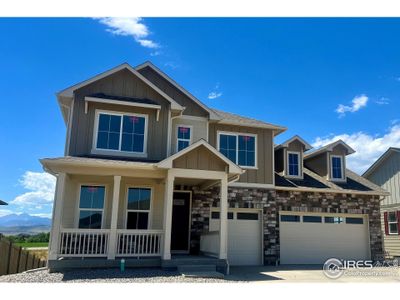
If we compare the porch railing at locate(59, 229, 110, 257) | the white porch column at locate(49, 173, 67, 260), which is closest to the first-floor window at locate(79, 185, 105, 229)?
the porch railing at locate(59, 229, 110, 257)

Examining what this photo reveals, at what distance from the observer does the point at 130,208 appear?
41.1ft

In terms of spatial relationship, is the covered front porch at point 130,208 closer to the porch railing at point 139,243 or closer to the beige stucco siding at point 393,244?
the porch railing at point 139,243

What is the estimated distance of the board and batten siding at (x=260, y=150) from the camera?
1459 cm

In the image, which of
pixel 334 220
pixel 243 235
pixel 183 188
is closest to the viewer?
pixel 183 188

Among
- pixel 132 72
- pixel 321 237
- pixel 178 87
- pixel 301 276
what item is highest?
pixel 132 72

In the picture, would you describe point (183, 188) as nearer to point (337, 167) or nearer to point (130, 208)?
point (130, 208)

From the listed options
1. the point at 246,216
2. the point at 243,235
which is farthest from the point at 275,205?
the point at 243,235

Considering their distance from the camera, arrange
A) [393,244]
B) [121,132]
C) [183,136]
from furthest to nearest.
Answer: [393,244], [183,136], [121,132]

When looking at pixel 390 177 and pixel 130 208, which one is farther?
pixel 390 177

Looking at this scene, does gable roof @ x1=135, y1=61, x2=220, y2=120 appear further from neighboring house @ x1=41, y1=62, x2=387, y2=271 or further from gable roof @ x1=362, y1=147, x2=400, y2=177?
gable roof @ x1=362, y1=147, x2=400, y2=177

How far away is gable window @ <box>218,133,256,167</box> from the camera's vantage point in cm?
1462

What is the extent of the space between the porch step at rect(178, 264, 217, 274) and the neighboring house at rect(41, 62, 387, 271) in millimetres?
259

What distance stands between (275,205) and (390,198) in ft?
25.0
